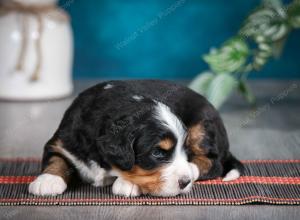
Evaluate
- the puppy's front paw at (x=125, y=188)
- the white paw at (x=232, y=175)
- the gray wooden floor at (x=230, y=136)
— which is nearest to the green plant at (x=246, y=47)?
the gray wooden floor at (x=230, y=136)

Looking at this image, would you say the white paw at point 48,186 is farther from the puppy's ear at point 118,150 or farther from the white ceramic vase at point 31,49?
the white ceramic vase at point 31,49

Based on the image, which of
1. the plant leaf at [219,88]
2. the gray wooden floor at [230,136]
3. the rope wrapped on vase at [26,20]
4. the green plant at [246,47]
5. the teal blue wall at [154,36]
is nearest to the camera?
the gray wooden floor at [230,136]

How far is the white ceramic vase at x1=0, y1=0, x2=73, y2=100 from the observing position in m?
6.29

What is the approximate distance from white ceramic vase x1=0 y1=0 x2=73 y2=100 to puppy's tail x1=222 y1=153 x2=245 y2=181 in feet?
9.48

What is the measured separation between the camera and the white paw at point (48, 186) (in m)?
3.37

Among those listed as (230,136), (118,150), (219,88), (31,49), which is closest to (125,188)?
(118,150)

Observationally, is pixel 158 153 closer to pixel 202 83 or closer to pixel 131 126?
pixel 131 126

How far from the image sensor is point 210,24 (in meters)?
7.32

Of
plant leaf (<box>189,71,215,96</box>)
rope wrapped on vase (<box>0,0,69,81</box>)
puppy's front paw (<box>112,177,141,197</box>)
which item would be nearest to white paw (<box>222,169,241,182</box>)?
puppy's front paw (<box>112,177,141,197</box>)

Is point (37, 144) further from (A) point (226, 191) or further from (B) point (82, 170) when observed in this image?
(A) point (226, 191)

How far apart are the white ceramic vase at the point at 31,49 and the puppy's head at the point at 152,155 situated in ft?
10.6

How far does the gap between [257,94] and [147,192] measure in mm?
3654

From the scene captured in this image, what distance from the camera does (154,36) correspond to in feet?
24.1

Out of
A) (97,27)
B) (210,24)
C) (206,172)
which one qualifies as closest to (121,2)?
(97,27)
